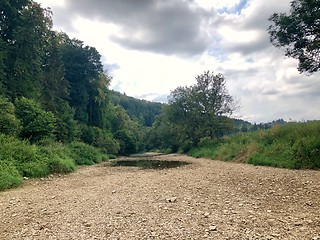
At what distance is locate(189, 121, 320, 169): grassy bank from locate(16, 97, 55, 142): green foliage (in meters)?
18.2

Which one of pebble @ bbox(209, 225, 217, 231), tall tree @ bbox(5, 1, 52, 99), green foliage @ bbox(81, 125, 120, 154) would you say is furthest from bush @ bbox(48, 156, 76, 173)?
green foliage @ bbox(81, 125, 120, 154)

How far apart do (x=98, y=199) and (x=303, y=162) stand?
12.2 meters

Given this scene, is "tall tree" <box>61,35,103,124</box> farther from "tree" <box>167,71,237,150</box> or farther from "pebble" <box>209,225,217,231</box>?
"pebble" <box>209,225,217,231</box>

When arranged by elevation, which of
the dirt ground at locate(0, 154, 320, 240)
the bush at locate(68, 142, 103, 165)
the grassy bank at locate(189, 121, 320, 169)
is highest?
the grassy bank at locate(189, 121, 320, 169)

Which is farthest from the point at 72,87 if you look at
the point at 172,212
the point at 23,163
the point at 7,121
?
the point at 172,212

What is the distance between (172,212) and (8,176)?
10.0 m

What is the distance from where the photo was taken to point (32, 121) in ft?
82.4

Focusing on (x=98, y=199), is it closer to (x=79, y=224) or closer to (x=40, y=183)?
(x=79, y=224)

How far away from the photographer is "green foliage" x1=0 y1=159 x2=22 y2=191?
13.0m

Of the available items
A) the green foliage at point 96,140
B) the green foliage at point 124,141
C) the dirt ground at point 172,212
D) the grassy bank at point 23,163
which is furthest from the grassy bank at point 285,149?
the green foliage at point 124,141

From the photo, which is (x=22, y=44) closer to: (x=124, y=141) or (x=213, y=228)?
(x=213, y=228)

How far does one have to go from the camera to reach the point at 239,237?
18.3ft

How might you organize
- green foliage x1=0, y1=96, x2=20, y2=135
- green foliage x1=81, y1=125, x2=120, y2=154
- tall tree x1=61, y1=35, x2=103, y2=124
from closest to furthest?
green foliage x1=0, y1=96, x2=20, y2=135
green foliage x1=81, y1=125, x2=120, y2=154
tall tree x1=61, y1=35, x2=103, y2=124

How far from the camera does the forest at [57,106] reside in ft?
64.6
